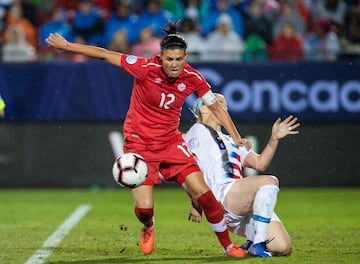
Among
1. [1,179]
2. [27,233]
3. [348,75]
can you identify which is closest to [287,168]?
[348,75]

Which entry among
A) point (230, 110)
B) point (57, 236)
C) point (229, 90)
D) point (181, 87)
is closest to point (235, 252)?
point (181, 87)

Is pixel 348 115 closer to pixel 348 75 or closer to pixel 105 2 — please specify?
pixel 348 75

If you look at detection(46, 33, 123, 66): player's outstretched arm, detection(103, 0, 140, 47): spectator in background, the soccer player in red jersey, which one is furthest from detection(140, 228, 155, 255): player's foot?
detection(103, 0, 140, 47): spectator in background

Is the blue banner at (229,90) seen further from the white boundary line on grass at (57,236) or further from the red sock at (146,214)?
the red sock at (146,214)

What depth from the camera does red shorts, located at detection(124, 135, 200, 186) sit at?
347 inches

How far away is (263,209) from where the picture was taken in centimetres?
839

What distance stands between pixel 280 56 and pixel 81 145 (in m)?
3.41

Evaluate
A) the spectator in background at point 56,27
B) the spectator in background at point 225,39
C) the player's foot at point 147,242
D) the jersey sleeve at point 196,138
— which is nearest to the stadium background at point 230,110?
the spectator in background at point 225,39

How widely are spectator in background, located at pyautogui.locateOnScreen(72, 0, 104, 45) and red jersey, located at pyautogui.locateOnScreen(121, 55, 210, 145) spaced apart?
8.27 m

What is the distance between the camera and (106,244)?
9.88 meters

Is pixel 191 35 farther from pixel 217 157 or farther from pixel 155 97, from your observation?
pixel 155 97

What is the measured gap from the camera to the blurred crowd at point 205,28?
51.0 feet

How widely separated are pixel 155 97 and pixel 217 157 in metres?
0.84

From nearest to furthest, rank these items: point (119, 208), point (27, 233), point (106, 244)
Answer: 1. point (106, 244)
2. point (27, 233)
3. point (119, 208)
